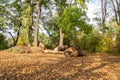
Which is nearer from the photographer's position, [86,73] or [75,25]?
[86,73]

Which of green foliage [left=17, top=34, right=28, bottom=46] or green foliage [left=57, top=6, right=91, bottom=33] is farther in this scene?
green foliage [left=17, top=34, right=28, bottom=46]

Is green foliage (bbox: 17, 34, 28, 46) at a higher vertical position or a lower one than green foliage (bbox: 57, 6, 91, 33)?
lower

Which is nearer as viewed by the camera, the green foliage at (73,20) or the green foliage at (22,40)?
the green foliage at (73,20)

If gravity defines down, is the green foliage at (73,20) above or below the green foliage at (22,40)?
above

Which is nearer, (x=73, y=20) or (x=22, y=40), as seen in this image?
(x=73, y=20)

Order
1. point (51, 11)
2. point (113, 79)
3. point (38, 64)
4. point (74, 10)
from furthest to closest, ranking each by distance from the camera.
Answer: point (51, 11), point (74, 10), point (38, 64), point (113, 79)

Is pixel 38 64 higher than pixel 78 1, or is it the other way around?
pixel 78 1

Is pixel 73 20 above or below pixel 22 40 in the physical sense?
above

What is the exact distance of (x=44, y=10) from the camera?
25078mm

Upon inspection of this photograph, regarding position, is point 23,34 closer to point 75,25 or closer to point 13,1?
point 13,1

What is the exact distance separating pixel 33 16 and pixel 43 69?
1779 cm

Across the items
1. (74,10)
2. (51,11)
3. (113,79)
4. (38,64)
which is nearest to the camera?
(113,79)

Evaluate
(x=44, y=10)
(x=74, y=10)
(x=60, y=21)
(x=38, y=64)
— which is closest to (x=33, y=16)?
(x=44, y=10)

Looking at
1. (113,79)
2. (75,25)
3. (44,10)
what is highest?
(44,10)
